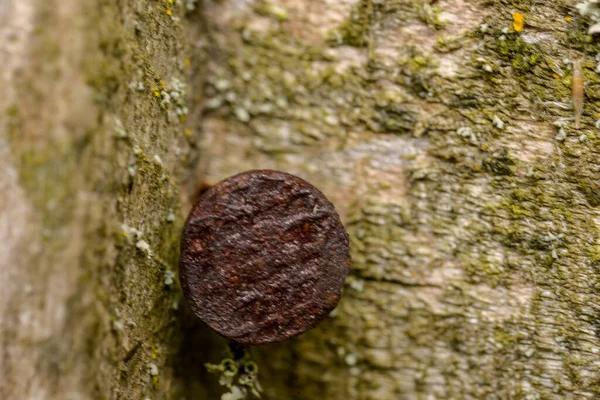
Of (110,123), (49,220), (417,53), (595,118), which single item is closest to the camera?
(49,220)

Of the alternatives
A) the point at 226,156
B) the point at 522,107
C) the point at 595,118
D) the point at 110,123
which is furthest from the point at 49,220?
the point at 595,118

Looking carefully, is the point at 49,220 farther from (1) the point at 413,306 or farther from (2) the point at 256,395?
(1) the point at 413,306

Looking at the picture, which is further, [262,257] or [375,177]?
[375,177]
